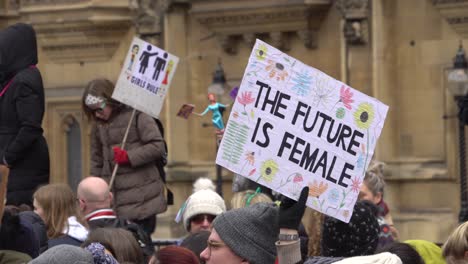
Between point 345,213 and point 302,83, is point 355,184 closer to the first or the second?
point 345,213

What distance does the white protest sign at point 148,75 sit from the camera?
1228cm

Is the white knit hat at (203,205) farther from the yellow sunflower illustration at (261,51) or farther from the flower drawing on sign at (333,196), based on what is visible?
the yellow sunflower illustration at (261,51)

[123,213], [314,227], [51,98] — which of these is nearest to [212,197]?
[314,227]

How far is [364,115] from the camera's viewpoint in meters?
8.24

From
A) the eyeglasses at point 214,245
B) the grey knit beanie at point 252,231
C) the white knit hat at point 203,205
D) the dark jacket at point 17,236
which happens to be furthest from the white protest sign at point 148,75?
the eyeglasses at point 214,245

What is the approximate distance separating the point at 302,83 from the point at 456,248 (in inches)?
41.9

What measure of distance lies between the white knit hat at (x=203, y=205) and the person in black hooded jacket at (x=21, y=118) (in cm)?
131

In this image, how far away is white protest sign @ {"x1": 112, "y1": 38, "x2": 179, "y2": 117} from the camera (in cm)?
1228

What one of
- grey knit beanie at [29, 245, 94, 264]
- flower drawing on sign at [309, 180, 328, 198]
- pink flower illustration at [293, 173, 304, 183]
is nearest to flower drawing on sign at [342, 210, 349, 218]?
flower drawing on sign at [309, 180, 328, 198]

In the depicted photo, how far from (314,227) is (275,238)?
3451mm

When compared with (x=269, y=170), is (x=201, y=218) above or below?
below

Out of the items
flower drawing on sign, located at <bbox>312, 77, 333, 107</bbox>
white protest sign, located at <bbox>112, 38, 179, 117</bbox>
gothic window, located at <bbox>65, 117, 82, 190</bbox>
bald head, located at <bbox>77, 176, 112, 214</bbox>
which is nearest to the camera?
flower drawing on sign, located at <bbox>312, 77, 333, 107</bbox>

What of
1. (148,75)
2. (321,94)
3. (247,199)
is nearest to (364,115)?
(321,94)

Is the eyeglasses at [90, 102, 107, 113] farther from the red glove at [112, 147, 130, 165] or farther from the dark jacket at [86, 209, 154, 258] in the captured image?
the dark jacket at [86, 209, 154, 258]
